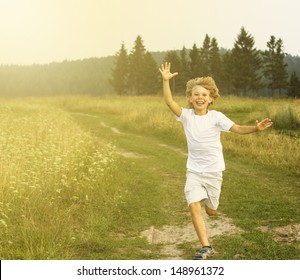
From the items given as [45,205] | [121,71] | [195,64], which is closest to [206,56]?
[195,64]

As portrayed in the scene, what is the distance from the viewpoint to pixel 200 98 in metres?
5.06

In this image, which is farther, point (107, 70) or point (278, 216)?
point (107, 70)

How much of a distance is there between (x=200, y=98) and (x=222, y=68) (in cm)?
6272

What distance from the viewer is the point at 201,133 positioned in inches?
197

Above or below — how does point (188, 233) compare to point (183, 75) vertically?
below

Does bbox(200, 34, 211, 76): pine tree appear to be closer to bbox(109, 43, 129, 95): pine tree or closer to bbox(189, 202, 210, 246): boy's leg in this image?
bbox(109, 43, 129, 95): pine tree

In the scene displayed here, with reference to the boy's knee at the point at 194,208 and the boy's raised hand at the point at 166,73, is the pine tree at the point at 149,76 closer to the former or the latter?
the boy's raised hand at the point at 166,73

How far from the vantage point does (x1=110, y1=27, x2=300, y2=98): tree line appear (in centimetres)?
5881

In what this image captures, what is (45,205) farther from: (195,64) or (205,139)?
(195,64)

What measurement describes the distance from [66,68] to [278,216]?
182 meters

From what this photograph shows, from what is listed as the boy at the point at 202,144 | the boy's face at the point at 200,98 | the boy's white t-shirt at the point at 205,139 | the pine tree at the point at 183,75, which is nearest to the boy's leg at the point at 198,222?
the boy at the point at 202,144

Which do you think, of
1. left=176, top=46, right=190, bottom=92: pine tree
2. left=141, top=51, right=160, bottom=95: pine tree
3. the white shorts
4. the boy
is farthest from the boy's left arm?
left=176, top=46, right=190, bottom=92: pine tree

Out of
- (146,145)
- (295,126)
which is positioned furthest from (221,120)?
(295,126)
